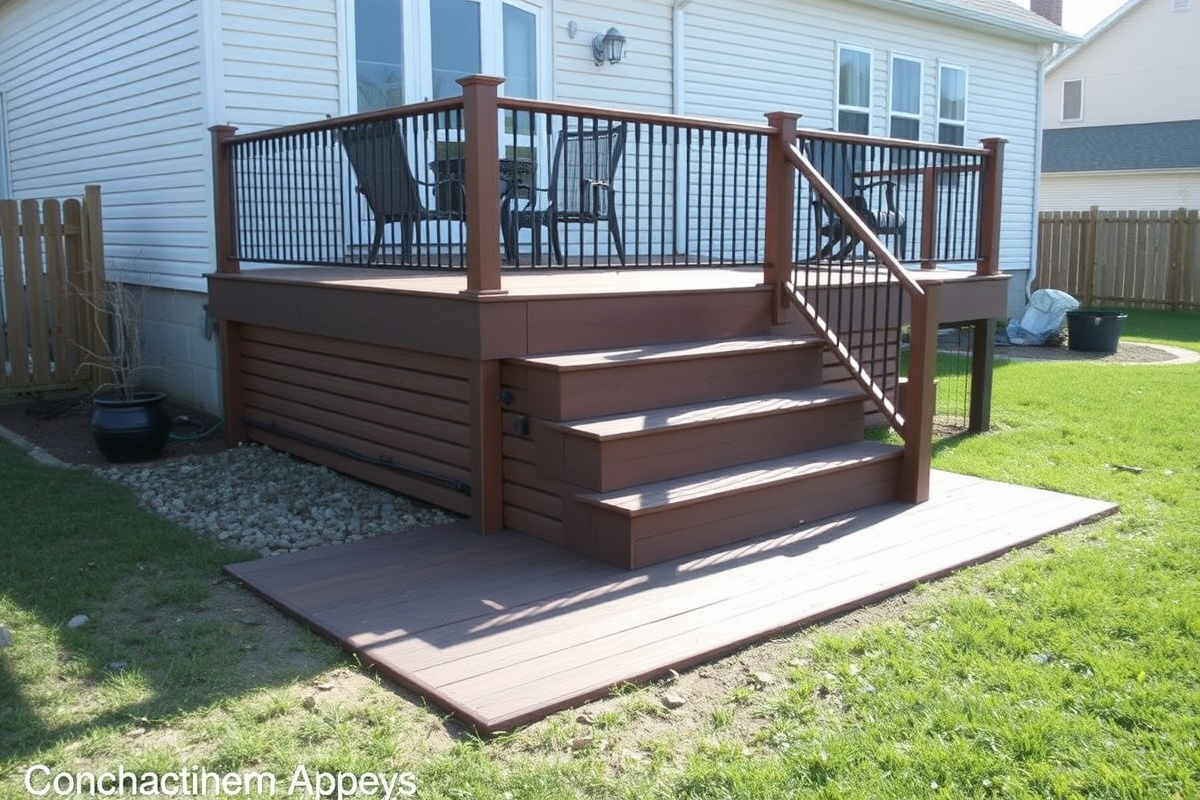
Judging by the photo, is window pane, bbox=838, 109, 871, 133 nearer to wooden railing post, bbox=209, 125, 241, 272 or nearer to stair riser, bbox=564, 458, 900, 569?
wooden railing post, bbox=209, 125, 241, 272

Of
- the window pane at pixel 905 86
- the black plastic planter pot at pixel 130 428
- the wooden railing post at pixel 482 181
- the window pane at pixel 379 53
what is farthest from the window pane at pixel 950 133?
the black plastic planter pot at pixel 130 428

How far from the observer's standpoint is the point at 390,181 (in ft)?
19.1

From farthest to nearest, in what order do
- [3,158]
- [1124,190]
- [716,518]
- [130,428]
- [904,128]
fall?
[1124,190] → [904,128] → [3,158] → [130,428] → [716,518]

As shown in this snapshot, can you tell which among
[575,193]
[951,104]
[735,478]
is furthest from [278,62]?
[951,104]

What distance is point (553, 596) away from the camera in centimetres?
381

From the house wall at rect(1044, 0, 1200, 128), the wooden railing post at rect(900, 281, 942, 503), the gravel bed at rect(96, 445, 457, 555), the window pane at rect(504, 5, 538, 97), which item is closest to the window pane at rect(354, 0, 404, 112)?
the window pane at rect(504, 5, 538, 97)

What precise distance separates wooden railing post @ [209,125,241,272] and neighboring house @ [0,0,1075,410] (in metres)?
0.39

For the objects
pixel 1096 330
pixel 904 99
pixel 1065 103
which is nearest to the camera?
pixel 1096 330

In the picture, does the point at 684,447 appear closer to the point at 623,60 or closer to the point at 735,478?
the point at 735,478

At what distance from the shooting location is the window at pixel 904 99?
11.8 metres

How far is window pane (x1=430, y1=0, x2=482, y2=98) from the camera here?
7844 millimetres

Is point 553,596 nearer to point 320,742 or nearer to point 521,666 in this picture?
point 521,666

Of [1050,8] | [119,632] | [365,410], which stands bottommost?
[119,632]

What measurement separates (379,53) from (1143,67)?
23139mm
